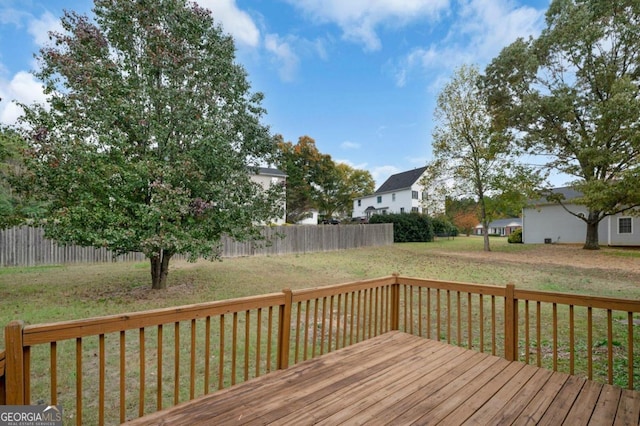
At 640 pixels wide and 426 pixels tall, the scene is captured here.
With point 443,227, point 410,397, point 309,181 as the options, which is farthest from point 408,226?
point 410,397

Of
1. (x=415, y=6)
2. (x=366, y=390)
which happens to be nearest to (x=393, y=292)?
(x=366, y=390)

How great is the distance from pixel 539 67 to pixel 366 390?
60.4ft

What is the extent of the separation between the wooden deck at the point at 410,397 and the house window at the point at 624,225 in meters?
20.6

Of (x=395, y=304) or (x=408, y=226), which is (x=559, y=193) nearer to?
(x=408, y=226)

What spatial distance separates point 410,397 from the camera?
7.50ft

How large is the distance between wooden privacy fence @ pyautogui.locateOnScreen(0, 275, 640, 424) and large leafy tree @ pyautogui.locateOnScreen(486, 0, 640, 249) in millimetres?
10865

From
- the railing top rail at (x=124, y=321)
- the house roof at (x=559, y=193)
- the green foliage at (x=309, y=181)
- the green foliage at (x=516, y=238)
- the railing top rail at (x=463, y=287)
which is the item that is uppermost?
the green foliage at (x=309, y=181)

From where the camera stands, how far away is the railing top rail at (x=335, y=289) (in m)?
2.91

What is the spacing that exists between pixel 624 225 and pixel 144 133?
76.5ft

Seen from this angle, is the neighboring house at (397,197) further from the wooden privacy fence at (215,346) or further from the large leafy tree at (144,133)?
the wooden privacy fence at (215,346)

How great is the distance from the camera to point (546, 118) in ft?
47.7

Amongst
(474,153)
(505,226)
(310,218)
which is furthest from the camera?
(505,226)

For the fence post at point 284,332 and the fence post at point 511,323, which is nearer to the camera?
the fence post at point 284,332

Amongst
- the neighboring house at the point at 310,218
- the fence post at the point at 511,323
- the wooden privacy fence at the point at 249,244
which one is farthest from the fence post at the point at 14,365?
the neighboring house at the point at 310,218
